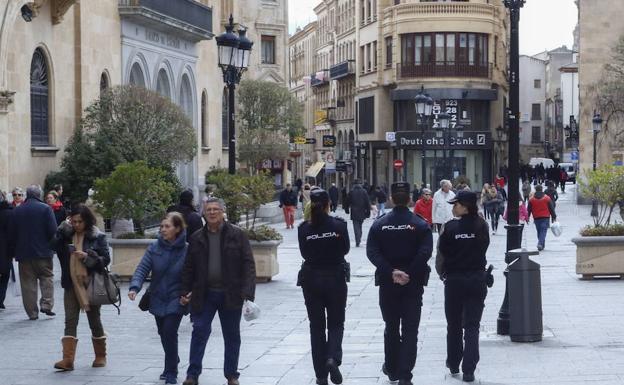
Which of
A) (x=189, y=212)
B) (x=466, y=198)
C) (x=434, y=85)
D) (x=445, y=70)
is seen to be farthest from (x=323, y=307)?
(x=445, y=70)

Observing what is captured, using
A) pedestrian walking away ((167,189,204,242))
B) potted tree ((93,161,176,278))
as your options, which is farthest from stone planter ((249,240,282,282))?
pedestrian walking away ((167,189,204,242))

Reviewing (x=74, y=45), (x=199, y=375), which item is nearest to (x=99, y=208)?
(x=199, y=375)

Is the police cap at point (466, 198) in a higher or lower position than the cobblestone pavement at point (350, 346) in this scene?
higher

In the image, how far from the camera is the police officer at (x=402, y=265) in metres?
10.6

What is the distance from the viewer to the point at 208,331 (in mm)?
10805

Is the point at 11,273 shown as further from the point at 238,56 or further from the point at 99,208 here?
the point at 238,56

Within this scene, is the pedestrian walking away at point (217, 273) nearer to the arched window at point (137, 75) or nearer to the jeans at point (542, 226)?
the jeans at point (542, 226)

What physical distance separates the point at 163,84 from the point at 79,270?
30065 mm

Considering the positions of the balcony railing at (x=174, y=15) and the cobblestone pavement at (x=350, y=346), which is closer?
the cobblestone pavement at (x=350, y=346)

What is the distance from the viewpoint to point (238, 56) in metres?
22.6

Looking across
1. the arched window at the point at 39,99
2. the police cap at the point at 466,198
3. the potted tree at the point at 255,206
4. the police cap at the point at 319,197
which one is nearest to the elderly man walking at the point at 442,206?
the potted tree at the point at 255,206

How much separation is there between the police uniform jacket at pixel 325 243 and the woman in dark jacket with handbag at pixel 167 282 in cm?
109

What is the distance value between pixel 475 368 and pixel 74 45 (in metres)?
22.2

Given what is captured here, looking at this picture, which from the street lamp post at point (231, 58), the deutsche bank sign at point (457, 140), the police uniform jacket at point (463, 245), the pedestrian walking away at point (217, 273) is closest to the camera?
the pedestrian walking away at point (217, 273)
